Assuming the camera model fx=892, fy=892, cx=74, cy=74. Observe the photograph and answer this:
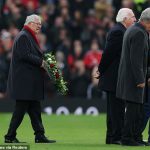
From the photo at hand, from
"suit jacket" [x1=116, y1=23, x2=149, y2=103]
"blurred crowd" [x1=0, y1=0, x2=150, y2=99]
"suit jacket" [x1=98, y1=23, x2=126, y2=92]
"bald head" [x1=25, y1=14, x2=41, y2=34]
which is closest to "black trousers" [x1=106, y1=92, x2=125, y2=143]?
"suit jacket" [x1=98, y1=23, x2=126, y2=92]

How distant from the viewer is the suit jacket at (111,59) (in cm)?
1594

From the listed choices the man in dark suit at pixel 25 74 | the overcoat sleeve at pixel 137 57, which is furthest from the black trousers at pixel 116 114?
the man in dark suit at pixel 25 74

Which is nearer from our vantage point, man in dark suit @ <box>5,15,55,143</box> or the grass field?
Answer: the grass field

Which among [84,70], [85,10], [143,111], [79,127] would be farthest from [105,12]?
[143,111]

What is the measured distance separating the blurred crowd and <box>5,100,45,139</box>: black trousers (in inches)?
328

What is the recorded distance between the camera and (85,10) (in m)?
27.8

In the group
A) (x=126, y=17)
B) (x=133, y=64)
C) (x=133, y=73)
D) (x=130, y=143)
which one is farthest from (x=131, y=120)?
(x=126, y=17)

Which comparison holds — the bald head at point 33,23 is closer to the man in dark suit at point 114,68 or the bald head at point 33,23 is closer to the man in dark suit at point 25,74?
the man in dark suit at point 25,74

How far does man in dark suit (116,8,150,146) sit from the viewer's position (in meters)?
15.1

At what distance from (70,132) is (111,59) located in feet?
12.2

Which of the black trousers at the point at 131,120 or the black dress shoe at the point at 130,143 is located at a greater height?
the black trousers at the point at 131,120

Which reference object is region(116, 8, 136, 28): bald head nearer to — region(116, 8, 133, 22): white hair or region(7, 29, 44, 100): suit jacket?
region(116, 8, 133, 22): white hair

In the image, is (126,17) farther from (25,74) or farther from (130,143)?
(130,143)

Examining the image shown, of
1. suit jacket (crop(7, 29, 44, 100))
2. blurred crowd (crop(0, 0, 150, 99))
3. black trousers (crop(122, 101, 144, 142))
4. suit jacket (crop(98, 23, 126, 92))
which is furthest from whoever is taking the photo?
blurred crowd (crop(0, 0, 150, 99))
